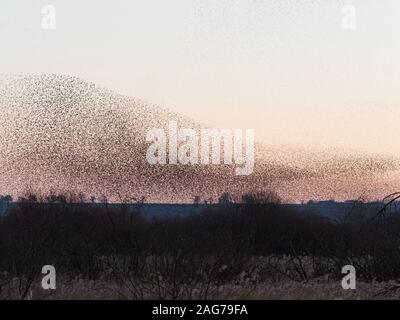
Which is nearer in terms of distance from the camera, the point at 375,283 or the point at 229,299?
the point at 229,299

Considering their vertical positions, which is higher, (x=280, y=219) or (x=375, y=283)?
(x=280, y=219)

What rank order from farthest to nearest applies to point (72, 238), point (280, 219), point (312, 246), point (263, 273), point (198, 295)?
point (280, 219)
point (312, 246)
point (72, 238)
point (263, 273)
point (198, 295)

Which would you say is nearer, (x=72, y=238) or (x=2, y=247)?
(x=2, y=247)

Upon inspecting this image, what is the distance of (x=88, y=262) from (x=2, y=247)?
8.18 feet

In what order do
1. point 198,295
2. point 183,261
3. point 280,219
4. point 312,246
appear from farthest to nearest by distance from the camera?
1. point 280,219
2. point 312,246
3. point 183,261
4. point 198,295

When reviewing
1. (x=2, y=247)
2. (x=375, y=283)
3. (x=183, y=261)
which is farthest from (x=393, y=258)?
(x=2, y=247)

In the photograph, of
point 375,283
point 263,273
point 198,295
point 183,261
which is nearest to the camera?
point 198,295

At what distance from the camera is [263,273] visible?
2181 cm

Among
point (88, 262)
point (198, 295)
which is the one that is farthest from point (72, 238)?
point (198, 295)

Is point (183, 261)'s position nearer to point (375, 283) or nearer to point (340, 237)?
point (375, 283)
